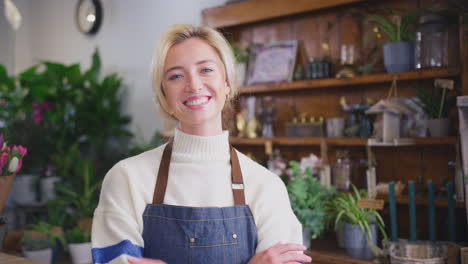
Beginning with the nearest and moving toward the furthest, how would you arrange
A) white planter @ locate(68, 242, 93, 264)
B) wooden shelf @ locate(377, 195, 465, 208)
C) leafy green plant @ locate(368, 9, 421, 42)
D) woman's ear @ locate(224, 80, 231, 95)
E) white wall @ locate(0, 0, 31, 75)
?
woman's ear @ locate(224, 80, 231, 95)
wooden shelf @ locate(377, 195, 465, 208)
leafy green plant @ locate(368, 9, 421, 42)
white planter @ locate(68, 242, 93, 264)
white wall @ locate(0, 0, 31, 75)

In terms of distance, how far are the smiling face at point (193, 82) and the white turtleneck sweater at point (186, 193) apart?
9cm

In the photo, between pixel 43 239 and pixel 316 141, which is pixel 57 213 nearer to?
pixel 43 239

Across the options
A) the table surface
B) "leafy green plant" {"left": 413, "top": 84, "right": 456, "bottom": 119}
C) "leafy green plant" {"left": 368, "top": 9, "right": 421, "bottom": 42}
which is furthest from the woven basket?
the table surface

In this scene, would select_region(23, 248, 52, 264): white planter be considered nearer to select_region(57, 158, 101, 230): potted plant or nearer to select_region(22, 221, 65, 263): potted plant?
select_region(22, 221, 65, 263): potted plant

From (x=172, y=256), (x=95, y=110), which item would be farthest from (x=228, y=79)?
(x=95, y=110)

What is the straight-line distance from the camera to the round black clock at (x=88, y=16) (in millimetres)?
4676

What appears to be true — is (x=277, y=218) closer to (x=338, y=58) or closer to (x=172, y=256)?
(x=172, y=256)

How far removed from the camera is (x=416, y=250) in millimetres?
2393

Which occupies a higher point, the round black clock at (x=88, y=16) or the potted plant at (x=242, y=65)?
the round black clock at (x=88, y=16)

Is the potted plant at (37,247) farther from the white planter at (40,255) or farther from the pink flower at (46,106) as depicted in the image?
the pink flower at (46,106)

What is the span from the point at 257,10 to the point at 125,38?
1.68 meters

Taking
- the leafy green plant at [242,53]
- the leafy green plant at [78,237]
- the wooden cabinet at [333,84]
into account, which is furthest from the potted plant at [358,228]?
the leafy green plant at [78,237]

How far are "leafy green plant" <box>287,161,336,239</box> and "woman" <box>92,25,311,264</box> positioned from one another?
121 cm

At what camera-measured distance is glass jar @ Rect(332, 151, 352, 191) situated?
2.91 meters
